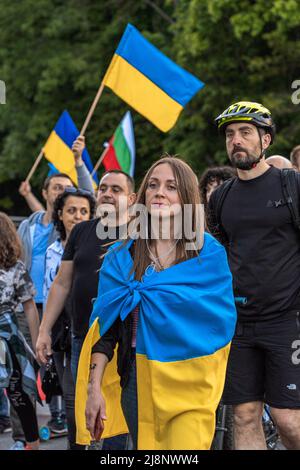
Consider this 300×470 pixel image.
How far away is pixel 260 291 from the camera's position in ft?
18.8

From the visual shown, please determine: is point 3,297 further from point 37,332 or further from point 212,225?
point 212,225

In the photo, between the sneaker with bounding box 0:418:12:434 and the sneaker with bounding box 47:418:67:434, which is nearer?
the sneaker with bounding box 47:418:67:434

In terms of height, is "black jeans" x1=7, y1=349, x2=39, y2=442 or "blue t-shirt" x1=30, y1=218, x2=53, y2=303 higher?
"blue t-shirt" x1=30, y1=218, x2=53, y2=303

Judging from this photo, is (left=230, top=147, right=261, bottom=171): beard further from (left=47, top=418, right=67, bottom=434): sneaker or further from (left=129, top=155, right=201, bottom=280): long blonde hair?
(left=47, top=418, right=67, bottom=434): sneaker

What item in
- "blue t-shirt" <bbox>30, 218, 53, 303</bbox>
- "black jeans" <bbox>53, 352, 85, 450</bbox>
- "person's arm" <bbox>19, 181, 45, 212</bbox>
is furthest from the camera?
"person's arm" <bbox>19, 181, 45, 212</bbox>

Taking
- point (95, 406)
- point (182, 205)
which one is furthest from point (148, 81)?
point (95, 406)

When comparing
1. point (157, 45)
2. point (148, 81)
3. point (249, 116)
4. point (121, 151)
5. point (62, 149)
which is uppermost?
point (157, 45)

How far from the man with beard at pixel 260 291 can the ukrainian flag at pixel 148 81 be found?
502 cm

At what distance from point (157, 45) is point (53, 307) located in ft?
58.5

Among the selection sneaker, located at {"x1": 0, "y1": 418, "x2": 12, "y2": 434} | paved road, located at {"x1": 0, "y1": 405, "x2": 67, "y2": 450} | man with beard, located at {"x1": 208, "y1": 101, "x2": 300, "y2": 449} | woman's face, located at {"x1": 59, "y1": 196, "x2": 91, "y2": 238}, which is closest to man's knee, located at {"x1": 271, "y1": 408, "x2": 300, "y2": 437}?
man with beard, located at {"x1": 208, "y1": 101, "x2": 300, "y2": 449}

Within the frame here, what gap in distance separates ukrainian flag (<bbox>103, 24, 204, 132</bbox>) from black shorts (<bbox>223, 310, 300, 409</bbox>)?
210 inches

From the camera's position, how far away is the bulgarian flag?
45.8ft

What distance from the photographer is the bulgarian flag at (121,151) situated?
13961 mm

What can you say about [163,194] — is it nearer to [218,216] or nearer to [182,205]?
[182,205]
